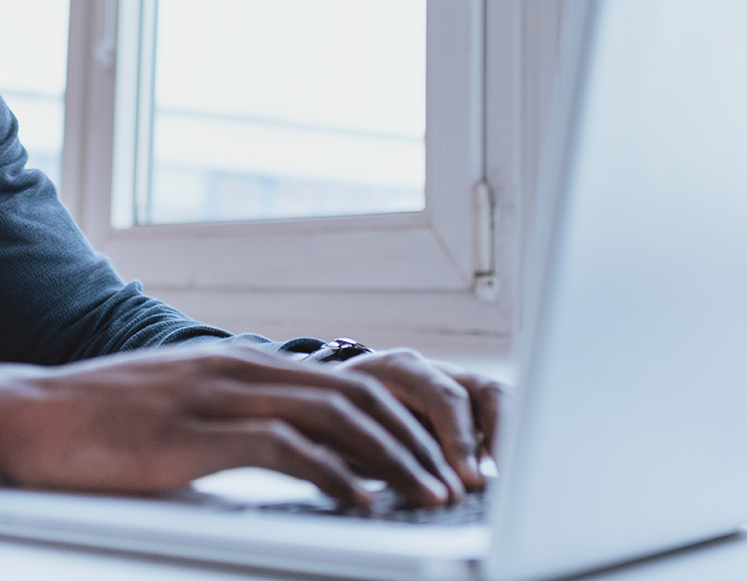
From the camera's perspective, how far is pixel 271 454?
0.94ft

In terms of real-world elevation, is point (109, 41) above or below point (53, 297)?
above

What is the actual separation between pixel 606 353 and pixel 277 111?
1.03 m

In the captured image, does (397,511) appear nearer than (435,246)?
Yes

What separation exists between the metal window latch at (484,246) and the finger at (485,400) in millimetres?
511

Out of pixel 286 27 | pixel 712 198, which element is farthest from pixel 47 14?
pixel 712 198

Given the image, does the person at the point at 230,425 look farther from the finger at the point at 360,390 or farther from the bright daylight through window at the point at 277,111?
the bright daylight through window at the point at 277,111

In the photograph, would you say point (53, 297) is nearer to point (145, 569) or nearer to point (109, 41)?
point (145, 569)

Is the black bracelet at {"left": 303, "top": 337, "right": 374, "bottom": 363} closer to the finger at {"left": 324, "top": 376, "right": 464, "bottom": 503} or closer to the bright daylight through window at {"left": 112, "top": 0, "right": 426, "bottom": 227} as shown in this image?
the finger at {"left": 324, "top": 376, "right": 464, "bottom": 503}

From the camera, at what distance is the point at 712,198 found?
25 cm

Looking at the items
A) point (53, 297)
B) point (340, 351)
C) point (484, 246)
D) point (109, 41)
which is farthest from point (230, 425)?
point (109, 41)

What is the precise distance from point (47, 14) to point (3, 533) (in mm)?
1433

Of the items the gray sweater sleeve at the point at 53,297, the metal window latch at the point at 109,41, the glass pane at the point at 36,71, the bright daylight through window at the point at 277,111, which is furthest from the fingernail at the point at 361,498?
the glass pane at the point at 36,71

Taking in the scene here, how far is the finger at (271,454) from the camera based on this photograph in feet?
0.92

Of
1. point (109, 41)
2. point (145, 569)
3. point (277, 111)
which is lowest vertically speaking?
point (145, 569)
